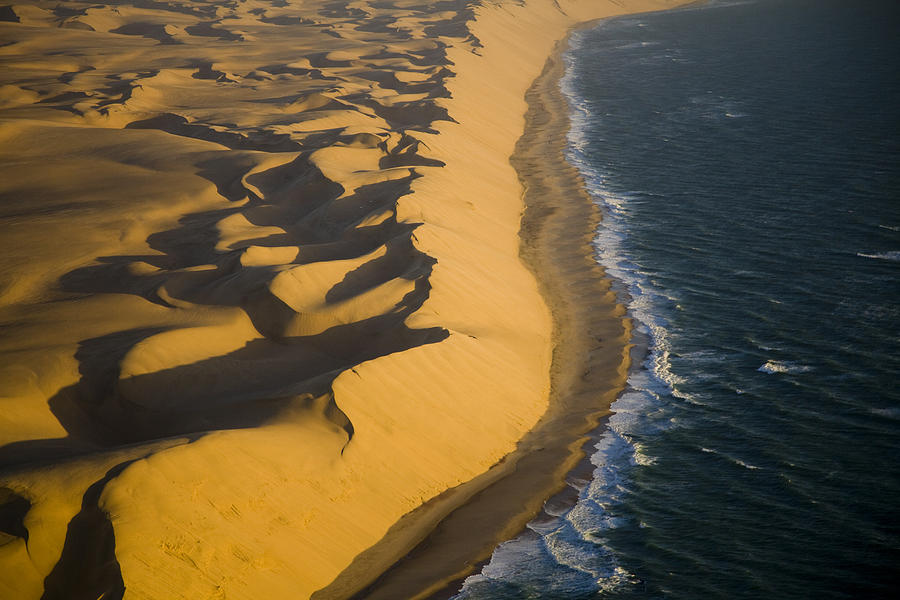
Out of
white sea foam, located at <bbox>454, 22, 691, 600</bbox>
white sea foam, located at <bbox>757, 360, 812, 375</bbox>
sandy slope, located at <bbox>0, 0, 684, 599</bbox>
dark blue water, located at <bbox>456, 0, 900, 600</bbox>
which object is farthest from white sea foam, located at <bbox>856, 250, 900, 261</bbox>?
sandy slope, located at <bbox>0, 0, 684, 599</bbox>

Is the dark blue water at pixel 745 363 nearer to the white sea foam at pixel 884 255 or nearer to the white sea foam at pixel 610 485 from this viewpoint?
the white sea foam at pixel 610 485

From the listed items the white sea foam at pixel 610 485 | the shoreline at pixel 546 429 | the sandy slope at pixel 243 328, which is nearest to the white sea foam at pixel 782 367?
the white sea foam at pixel 610 485

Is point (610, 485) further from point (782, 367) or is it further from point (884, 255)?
point (884, 255)

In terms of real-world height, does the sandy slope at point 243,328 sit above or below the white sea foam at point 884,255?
below

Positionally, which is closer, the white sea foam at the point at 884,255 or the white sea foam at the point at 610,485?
the white sea foam at the point at 610,485

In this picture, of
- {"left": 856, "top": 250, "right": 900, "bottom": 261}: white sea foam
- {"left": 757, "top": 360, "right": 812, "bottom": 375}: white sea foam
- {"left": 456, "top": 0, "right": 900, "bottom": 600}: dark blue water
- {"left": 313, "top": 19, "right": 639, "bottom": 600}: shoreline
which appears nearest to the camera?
{"left": 456, "top": 0, "right": 900, "bottom": 600}: dark blue water

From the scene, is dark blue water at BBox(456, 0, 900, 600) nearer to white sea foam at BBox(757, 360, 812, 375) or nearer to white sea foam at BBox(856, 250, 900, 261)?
white sea foam at BBox(757, 360, 812, 375)

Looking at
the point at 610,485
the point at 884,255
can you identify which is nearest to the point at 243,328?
the point at 610,485
